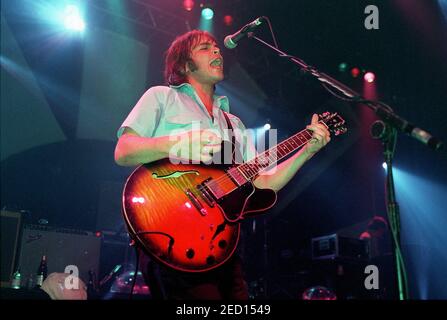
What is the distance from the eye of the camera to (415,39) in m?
7.91

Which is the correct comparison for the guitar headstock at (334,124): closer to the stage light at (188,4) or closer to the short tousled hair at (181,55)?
the short tousled hair at (181,55)

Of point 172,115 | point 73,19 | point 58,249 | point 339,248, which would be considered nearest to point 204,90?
point 172,115

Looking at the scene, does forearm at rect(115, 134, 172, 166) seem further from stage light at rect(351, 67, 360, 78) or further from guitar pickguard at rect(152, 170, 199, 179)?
stage light at rect(351, 67, 360, 78)

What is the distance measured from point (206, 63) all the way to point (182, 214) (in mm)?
1441

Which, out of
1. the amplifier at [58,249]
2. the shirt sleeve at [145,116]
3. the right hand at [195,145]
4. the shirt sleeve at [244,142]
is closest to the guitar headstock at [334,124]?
the shirt sleeve at [244,142]

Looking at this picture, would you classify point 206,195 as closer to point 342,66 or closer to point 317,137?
point 317,137

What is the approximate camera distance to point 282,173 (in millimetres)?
3256

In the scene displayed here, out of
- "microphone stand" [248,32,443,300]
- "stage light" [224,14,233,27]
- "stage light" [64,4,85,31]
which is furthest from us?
"stage light" [224,14,233,27]

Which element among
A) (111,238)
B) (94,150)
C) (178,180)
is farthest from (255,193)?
(94,150)

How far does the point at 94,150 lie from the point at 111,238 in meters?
2.91

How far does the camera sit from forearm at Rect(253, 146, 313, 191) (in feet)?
10.6

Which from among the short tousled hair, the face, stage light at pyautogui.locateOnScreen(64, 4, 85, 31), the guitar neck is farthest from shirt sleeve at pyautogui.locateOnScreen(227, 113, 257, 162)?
stage light at pyautogui.locateOnScreen(64, 4, 85, 31)

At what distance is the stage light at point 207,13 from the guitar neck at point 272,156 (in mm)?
5269
